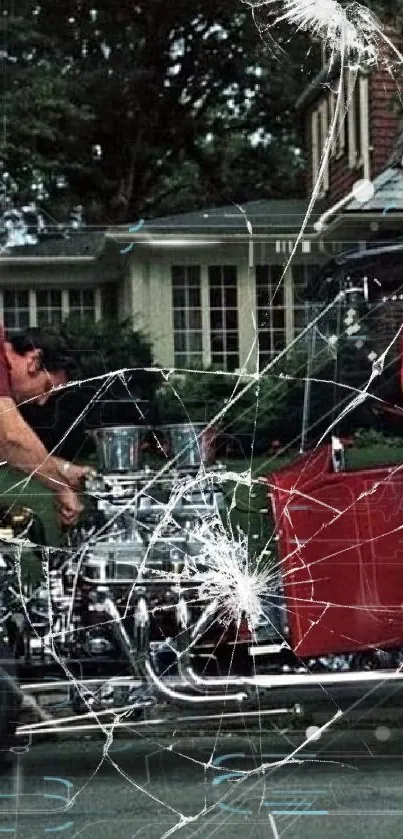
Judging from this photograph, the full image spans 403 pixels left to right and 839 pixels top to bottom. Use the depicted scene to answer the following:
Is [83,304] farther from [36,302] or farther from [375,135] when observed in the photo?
[375,135]

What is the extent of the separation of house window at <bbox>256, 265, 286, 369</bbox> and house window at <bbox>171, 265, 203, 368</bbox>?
0.18 metres

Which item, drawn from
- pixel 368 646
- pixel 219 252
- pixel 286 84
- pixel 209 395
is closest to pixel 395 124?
pixel 286 84

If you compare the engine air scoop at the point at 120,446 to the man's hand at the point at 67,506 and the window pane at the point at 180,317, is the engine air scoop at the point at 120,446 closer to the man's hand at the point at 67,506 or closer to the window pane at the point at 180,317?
the man's hand at the point at 67,506

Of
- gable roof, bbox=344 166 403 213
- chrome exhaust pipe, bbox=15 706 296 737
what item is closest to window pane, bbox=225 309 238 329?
gable roof, bbox=344 166 403 213

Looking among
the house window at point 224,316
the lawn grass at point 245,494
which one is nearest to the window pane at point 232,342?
the house window at point 224,316

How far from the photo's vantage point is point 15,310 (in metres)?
4.57

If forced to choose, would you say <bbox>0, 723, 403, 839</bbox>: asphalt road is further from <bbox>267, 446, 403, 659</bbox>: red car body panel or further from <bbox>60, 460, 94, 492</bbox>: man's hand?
<bbox>60, 460, 94, 492</bbox>: man's hand

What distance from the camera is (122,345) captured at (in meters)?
4.58

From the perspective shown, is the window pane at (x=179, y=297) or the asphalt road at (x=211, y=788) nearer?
the window pane at (x=179, y=297)

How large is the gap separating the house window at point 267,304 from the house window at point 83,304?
50 centimetres

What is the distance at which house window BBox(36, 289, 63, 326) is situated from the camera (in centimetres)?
454

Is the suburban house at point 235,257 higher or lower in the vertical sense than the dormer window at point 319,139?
lower

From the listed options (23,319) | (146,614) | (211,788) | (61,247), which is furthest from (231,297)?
(211,788)

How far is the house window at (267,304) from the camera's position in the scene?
4555 millimetres
